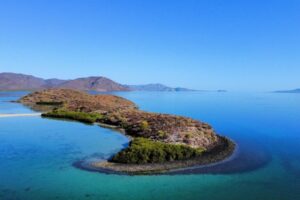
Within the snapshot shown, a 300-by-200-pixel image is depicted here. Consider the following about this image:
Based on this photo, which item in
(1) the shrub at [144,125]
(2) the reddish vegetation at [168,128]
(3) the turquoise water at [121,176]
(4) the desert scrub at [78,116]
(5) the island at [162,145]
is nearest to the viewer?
(3) the turquoise water at [121,176]

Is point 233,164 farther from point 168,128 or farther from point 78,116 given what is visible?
point 78,116

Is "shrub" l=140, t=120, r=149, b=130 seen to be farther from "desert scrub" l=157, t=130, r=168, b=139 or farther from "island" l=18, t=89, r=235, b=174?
"desert scrub" l=157, t=130, r=168, b=139

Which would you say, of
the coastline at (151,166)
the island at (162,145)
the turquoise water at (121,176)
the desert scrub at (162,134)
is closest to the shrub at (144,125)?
the island at (162,145)

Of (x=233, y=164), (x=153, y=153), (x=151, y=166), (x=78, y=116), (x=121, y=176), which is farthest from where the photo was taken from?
(x=78, y=116)

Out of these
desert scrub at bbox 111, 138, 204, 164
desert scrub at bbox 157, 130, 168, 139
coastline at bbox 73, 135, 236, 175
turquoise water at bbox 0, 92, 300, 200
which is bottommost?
turquoise water at bbox 0, 92, 300, 200

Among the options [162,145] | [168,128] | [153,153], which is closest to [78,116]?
[168,128]

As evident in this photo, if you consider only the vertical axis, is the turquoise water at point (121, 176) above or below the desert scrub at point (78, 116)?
below

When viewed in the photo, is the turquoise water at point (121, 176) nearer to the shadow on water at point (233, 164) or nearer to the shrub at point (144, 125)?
the shadow on water at point (233, 164)

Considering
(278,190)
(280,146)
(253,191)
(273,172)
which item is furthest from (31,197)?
(280,146)

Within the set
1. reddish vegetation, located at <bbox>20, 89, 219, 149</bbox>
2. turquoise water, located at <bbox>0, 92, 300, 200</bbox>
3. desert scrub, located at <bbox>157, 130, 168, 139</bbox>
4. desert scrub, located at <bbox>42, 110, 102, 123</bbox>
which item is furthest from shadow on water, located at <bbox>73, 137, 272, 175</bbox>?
desert scrub, located at <bbox>42, 110, 102, 123</bbox>
